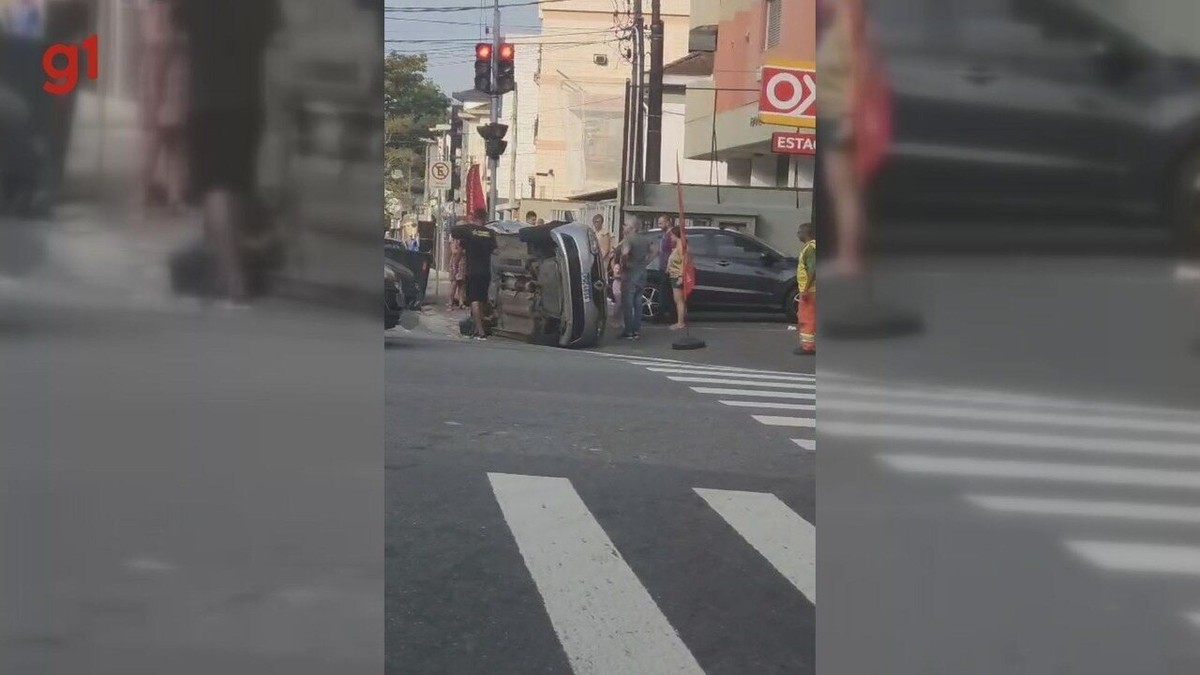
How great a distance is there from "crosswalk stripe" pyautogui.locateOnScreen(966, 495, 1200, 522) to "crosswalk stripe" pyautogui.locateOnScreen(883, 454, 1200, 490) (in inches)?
2.0

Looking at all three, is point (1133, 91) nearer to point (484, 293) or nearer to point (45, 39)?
point (45, 39)

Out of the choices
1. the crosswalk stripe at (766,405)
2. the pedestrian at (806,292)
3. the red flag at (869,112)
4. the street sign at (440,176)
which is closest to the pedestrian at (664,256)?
the pedestrian at (806,292)

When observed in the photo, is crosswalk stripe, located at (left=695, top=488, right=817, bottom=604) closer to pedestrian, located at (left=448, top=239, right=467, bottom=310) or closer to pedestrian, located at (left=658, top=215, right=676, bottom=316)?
pedestrian, located at (left=658, top=215, right=676, bottom=316)

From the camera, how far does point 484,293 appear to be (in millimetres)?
16234

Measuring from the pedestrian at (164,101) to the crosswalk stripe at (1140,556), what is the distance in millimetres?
2312

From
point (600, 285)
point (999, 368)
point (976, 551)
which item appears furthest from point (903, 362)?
point (600, 285)

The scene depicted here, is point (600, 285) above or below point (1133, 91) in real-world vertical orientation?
below

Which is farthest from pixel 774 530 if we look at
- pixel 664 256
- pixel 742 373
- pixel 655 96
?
pixel 655 96

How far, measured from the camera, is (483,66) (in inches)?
835

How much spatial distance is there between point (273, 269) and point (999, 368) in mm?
1667

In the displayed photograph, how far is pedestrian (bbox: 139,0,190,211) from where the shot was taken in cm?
317

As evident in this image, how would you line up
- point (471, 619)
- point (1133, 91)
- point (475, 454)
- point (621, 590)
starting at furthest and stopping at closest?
point (475, 454) → point (621, 590) → point (471, 619) → point (1133, 91)

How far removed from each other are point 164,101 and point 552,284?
12.2 metres

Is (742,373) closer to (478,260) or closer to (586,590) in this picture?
(478,260)
